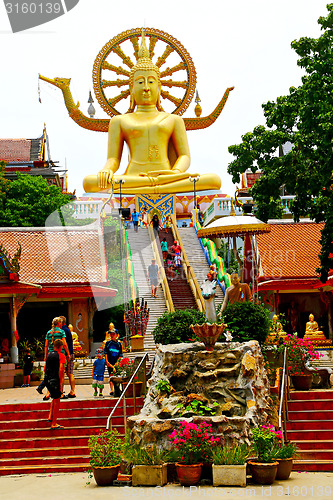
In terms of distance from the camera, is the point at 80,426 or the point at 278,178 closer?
the point at 80,426

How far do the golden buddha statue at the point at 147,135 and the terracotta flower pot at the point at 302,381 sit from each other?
18.0 meters

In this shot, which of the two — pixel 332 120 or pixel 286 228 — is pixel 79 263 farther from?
pixel 332 120

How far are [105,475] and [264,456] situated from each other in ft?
6.76

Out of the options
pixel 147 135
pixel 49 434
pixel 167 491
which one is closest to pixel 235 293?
pixel 49 434

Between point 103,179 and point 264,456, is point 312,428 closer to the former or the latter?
point 264,456

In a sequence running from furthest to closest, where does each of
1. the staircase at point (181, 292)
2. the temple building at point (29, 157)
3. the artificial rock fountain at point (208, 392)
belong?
the temple building at point (29, 157) < the staircase at point (181, 292) < the artificial rock fountain at point (208, 392)

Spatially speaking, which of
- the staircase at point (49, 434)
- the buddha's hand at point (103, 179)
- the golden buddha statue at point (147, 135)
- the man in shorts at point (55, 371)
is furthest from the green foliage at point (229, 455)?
the golden buddha statue at point (147, 135)

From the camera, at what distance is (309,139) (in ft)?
67.3

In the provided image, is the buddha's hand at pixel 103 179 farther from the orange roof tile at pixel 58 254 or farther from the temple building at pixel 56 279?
the temple building at pixel 56 279

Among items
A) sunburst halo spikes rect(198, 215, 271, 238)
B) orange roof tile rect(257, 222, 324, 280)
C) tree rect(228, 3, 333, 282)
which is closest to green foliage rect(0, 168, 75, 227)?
orange roof tile rect(257, 222, 324, 280)

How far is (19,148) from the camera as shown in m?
54.1

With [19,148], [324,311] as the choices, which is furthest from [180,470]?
[19,148]

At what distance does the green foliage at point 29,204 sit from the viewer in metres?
34.0

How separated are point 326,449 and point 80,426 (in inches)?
160
